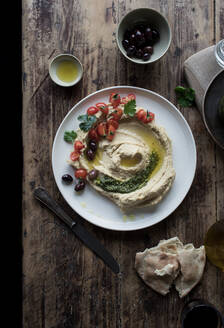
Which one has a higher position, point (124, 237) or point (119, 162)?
point (119, 162)

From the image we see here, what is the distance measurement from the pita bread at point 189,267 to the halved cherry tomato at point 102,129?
46.2 inches

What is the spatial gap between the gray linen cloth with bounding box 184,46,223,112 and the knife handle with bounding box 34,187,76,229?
146 cm

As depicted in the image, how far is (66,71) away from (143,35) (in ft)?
2.29

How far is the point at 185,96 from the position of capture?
9.18 ft

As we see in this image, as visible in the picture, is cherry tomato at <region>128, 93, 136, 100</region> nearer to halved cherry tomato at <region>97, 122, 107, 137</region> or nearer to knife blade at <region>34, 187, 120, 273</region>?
halved cherry tomato at <region>97, 122, 107, 137</region>

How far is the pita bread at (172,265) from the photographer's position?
8.89 ft

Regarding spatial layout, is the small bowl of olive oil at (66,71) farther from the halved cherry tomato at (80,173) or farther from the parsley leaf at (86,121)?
the halved cherry tomato at (80,173)

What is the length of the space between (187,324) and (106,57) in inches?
88.7

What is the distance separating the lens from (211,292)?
9.21 feet

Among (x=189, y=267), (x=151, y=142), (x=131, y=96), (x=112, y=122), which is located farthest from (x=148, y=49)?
(x=189, y=267)

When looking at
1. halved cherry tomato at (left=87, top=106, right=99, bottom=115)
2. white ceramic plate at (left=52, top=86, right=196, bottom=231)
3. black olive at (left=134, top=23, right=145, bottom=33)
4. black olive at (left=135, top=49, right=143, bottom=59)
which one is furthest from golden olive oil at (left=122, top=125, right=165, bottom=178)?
black olive at (left=134, top=23, right=145, bottom=33)

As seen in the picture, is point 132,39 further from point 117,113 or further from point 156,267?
point 156,267
